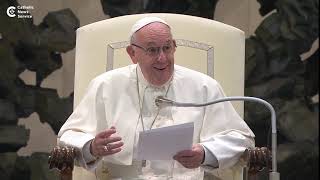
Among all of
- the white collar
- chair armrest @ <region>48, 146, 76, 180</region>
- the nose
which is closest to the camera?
chair armrest @ <region>48, 146, 76, 180</region>

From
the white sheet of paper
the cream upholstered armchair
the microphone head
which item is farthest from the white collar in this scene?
the white sheet of paper

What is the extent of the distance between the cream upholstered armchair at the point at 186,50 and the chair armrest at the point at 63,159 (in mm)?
825

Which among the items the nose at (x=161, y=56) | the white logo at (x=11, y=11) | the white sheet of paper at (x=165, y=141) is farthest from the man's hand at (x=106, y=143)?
the white logo at (x=11, y=11)

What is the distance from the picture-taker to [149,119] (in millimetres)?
3244

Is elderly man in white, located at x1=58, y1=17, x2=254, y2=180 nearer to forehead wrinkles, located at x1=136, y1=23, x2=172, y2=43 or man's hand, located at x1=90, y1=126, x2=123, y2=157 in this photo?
forehead wrinkles, located at x1=136, y1=23, x2=172, y2=43

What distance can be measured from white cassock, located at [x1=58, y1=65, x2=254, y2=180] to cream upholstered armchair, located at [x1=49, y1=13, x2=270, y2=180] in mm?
203

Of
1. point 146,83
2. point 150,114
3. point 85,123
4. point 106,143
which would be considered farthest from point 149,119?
point 106,143

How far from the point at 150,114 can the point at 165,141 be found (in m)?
0.63

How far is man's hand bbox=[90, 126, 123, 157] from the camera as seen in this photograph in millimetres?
2676

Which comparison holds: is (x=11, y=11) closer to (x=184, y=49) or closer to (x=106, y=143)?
(x=184, y=49)

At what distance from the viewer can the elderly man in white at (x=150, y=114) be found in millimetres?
2994

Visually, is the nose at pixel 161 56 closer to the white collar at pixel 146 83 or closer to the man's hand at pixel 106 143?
the white collar at pixel 146 83

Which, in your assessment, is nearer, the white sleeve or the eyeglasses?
the white sleeve

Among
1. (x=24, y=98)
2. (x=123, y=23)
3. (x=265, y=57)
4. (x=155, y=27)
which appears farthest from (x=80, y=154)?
(x=265, y=57)
